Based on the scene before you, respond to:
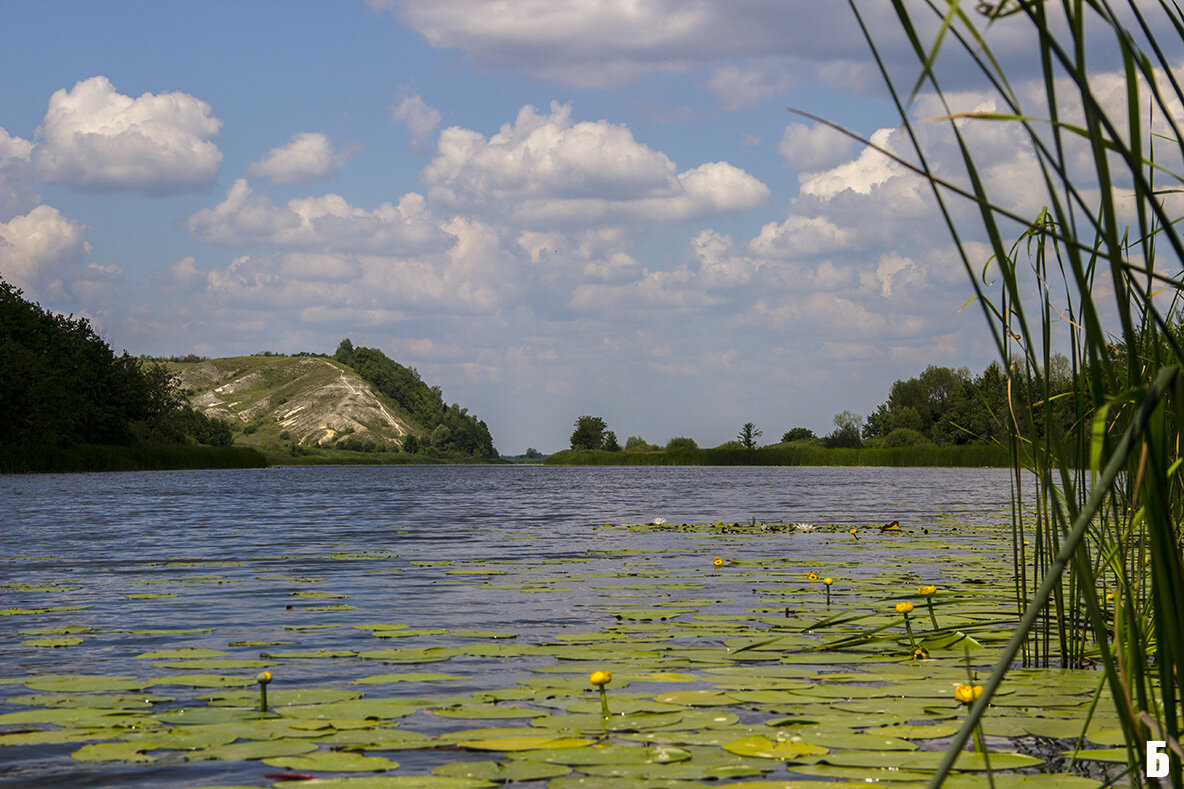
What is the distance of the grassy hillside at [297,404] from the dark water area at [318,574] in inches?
4283

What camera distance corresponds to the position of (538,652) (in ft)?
17.2

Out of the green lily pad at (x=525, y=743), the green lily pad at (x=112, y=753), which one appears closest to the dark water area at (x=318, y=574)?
the green lily pad at (x=112, y=753)

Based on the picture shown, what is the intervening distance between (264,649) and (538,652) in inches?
60.9

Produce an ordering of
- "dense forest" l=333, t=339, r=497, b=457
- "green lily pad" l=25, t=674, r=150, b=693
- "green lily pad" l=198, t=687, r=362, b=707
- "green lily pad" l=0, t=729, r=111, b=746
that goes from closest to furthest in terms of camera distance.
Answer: "green lily pad" l=0, t=729, r=111, b=746 → "green lily pad" l=198, t=687, r=362, b=707 → "green lily pad" l=25, t=674, r=150, b=693 → "dense forest" l=333, t=339, r=497, b=457

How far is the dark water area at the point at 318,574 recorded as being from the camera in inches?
193

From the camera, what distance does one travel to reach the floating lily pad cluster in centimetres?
316

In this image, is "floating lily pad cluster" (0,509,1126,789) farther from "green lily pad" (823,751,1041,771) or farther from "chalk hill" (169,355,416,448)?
"chalk hill" (169,355,416,448)

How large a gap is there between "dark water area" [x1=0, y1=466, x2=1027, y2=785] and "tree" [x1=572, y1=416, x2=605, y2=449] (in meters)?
95.5

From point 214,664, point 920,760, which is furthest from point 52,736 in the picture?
point 920,760

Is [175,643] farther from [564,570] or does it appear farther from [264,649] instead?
[564,570]

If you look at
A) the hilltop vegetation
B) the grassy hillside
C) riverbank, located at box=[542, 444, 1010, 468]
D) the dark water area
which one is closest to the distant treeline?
the dark water area

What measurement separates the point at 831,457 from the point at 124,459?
1754 inches

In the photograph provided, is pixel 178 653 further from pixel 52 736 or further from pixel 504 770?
pixel 504 770

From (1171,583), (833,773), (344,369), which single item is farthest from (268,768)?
(344,369)
